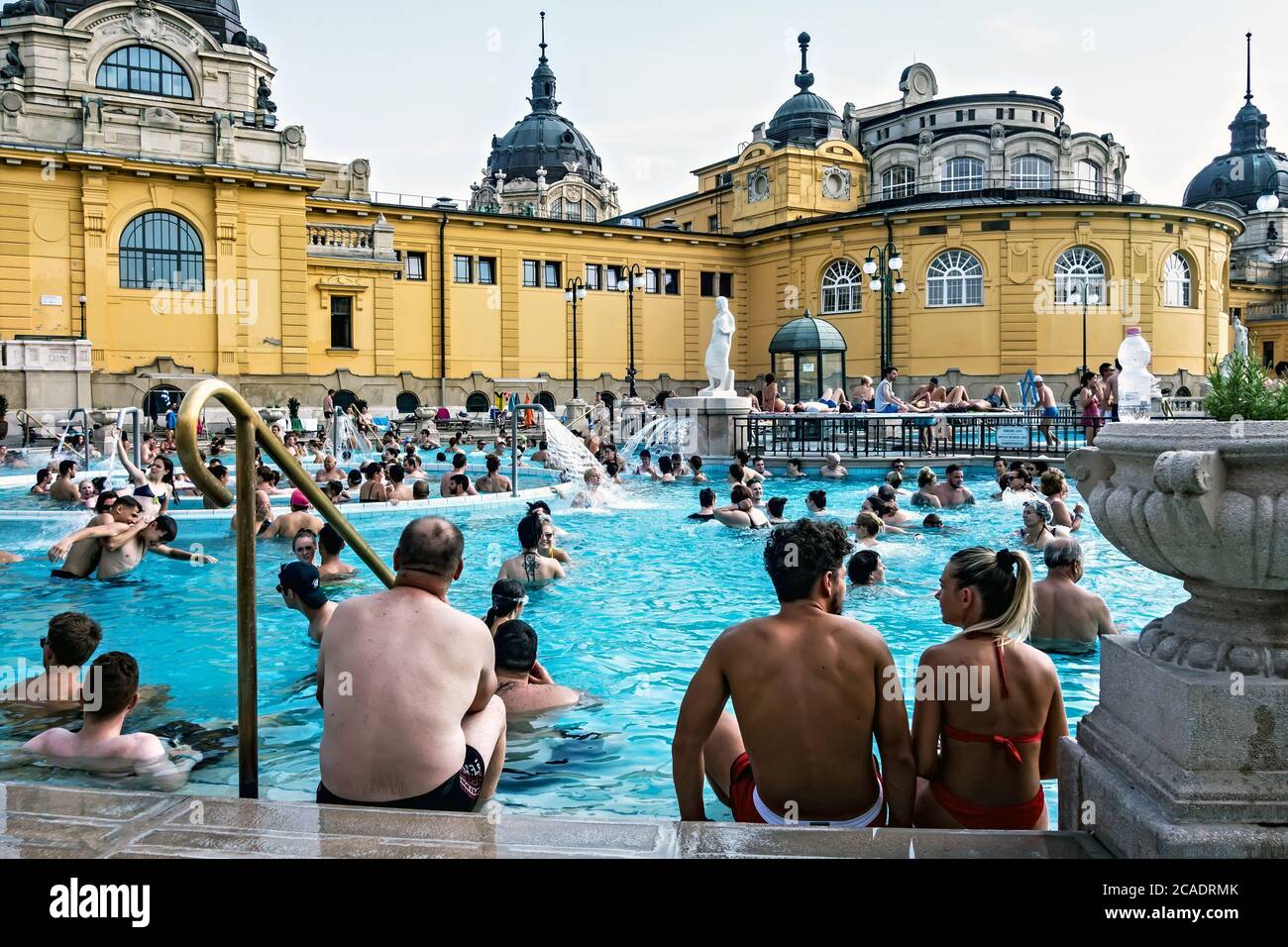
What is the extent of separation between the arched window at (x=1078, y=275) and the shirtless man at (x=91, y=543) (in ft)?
124

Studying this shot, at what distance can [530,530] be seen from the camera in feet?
33.1

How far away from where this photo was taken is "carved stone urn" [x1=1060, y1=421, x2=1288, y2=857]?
8.73 feet

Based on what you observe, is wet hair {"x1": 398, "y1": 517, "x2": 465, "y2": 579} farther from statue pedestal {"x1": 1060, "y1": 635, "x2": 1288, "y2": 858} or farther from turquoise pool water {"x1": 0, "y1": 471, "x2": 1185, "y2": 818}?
statue pedestal {"x1": 1060, "y1": 635, "x2": 1288, "y2": 858}

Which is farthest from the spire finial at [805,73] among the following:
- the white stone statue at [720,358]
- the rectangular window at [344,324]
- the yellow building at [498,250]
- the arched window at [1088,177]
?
the white stone statue at [720,358]

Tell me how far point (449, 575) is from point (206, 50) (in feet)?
126

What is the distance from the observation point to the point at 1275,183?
68.2m

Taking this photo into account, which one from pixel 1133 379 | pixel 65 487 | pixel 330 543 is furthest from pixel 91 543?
pixel 1133 379

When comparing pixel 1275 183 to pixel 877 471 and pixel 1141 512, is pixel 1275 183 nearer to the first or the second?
pixel 877 471

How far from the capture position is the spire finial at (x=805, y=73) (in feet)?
175

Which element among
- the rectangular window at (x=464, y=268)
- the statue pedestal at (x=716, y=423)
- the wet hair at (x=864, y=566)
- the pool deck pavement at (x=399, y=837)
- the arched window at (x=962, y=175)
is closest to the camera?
the pool deck pavement at (x=399, y=837)

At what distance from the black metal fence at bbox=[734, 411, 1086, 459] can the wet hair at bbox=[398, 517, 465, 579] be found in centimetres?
1825

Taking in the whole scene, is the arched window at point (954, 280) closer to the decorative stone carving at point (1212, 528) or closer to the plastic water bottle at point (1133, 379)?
the plastic water bottle at point (1133, 379)

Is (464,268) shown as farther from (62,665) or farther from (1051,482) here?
(62,665)

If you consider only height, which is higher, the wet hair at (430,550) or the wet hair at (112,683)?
the wet hair at (430,550)
